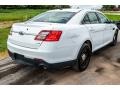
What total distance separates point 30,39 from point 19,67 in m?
1.40

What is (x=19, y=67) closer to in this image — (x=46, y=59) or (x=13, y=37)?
(x=13, y=37)

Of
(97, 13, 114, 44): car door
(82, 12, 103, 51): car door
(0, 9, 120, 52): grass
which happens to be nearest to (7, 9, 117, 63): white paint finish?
(82, 12, 103, 51): car door

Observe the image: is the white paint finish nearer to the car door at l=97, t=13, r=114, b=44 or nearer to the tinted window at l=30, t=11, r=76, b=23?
the tinted window at l=30, t=11, r=76, b=23

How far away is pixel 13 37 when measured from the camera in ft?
18.8

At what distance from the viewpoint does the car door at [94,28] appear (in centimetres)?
632

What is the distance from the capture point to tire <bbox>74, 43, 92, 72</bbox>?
18.9ft

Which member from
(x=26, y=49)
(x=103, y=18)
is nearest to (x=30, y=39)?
(x=26, y=49)

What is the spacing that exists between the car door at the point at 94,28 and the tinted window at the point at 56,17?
17.3 inches

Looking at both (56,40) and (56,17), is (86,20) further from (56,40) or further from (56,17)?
(56,40)

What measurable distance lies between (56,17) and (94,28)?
1054 mm

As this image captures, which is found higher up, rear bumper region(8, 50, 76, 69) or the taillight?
the taillight

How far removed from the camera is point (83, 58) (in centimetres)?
603

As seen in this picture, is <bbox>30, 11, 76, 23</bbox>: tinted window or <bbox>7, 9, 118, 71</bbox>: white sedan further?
<bbox>30, 11, 76, 23</bbox>: tinted window

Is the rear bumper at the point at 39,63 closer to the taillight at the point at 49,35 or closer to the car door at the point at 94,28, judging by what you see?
the taillight at the point at 49,35
